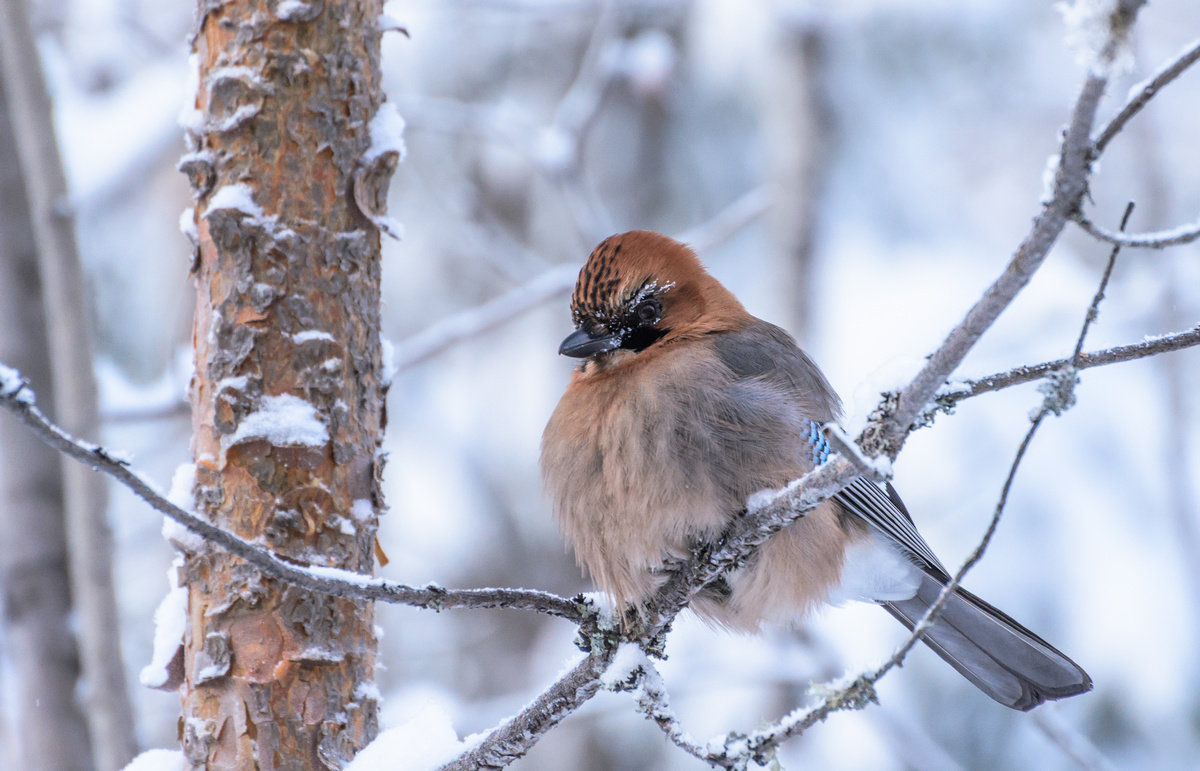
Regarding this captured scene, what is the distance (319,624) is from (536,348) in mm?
7250

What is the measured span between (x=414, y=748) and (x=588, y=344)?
3.97ft

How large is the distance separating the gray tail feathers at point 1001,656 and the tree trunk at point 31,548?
7.59 ft

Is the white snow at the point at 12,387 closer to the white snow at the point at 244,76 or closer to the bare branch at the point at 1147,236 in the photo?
the white snow at the point at 244,76

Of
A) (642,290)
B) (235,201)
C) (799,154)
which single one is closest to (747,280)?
(799,154)

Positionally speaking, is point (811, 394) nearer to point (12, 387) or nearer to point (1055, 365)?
point (1055, 365)

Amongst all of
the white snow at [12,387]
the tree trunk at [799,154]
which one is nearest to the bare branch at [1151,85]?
the white snow at [12,387]

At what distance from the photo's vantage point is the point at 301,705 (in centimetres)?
177

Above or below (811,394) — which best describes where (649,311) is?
above

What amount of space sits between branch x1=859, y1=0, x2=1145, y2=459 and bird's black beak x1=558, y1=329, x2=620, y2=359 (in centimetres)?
128

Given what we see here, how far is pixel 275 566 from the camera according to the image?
53.8 inches

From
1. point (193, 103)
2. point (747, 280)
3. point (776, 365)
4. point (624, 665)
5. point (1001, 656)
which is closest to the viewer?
point (624, 665)

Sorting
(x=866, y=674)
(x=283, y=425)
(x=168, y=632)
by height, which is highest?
(x=283, y=425)

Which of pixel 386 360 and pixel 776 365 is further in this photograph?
pixel 776 365

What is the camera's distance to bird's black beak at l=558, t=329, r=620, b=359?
2.58m
